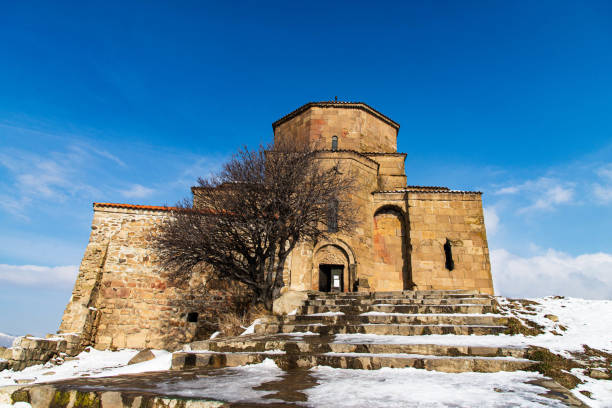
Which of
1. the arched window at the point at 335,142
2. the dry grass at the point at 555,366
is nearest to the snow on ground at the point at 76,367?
the dry grass at the point at 555,366

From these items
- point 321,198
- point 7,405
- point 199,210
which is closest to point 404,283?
point 321,198

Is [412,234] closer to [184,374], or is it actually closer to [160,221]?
[160,221]

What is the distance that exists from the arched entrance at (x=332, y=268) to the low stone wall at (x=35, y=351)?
8.59 metres

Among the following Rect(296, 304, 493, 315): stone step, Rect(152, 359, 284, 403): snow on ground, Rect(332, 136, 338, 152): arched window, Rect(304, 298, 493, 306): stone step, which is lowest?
Rect(152, 359, 284, 403): snow on ground

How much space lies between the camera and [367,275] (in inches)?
593

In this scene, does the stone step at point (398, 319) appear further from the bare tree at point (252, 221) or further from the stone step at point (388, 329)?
the bare tree at point (252, 221)

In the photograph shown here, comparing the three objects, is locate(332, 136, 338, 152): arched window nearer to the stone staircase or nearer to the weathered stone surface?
the weathered stone surface

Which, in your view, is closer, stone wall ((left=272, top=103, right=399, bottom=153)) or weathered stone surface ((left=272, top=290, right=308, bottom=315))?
weathered stone surface ((left=272, top=290, right=308, bottom=315))

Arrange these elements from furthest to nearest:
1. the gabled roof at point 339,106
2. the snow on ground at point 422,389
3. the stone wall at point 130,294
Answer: the gabled roof at point 339,106 → the stone wall at point 130,294 → the snow on ground at point 422,389

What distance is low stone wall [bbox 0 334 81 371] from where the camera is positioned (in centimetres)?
894

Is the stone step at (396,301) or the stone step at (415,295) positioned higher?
the stone step at (415,295)

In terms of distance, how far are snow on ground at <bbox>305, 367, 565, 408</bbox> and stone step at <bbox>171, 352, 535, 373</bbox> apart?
123 mm

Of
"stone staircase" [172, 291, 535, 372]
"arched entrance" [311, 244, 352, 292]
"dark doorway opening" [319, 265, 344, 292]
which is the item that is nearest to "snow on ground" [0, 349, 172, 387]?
"stone staircase" [172, 291, 535, 372]

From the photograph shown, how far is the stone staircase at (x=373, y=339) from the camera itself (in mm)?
4219
